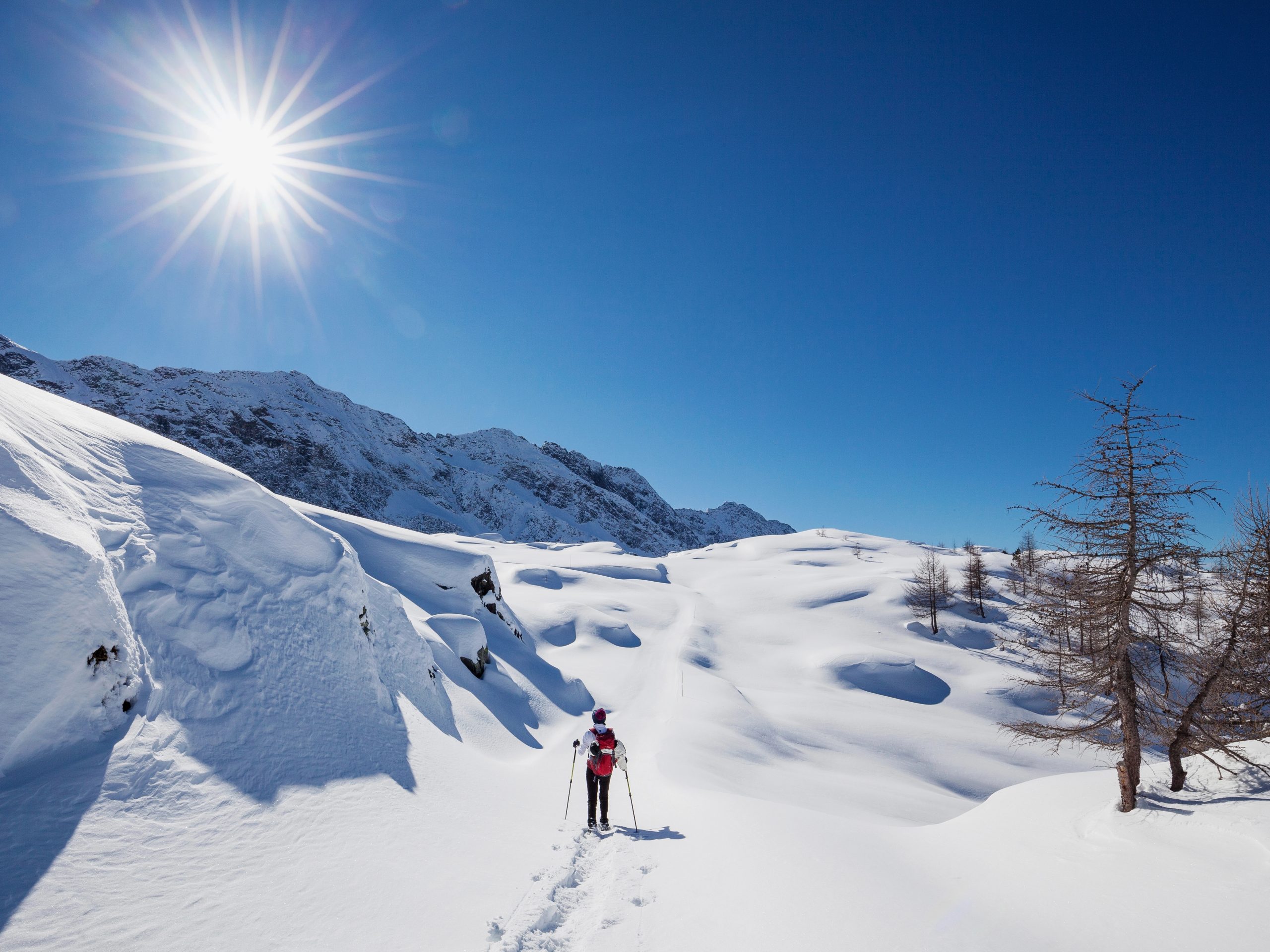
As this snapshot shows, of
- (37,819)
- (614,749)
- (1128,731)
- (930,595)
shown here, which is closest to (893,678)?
(930,595)

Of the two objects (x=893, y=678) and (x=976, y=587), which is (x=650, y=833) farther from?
(x=976, y=587)

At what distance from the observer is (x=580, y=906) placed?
17.1ft

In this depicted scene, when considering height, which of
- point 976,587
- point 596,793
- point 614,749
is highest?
point 976,587

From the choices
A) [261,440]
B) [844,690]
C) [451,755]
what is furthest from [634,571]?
[261,440]

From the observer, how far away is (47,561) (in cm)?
517

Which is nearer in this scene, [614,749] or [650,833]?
[650,833]

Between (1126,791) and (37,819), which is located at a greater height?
(1126,791)

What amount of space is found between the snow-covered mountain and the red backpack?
356ft

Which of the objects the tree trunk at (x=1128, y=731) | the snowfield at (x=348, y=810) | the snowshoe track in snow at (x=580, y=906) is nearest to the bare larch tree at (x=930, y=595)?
the snowfield at (x=348, y=810)

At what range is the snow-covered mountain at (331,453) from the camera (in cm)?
11625

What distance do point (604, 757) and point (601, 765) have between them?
0.11 m

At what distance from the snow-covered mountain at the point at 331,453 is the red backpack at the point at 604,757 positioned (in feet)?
356

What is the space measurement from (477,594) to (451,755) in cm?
1241

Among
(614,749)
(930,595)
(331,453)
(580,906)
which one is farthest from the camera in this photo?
(331,453)
